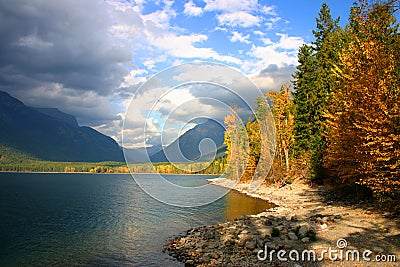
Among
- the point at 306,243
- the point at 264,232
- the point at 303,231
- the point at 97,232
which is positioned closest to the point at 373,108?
the point at 303,231

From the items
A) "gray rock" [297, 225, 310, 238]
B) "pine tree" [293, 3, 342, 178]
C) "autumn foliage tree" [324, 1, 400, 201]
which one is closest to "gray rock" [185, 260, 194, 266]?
"gray rock" [297, 225, 310, 238]

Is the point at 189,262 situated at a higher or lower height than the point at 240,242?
lower

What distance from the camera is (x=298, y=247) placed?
13477mm

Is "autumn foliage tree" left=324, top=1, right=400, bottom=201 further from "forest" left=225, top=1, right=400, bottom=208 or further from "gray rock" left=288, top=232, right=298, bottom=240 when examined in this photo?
"gray rock" left=288, top=232, right=298, bottom=240

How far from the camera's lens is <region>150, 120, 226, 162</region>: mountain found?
1136 centimetres

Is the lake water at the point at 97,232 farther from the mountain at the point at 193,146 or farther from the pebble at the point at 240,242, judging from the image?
the mountain at the point at 193,146

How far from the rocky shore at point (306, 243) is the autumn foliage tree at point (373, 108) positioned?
2.30 m

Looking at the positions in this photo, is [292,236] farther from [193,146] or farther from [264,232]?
[193,146]

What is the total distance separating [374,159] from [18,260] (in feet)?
71.7

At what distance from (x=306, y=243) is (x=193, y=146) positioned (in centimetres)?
726

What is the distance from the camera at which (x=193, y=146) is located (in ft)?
39.6

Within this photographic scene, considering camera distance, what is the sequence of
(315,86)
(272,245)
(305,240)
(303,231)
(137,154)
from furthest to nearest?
(315,86), (303,231), (272,245), (305,240), (137,154)

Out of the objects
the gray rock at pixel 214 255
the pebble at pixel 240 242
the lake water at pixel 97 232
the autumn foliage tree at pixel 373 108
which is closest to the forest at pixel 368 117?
the autumn foliage tree at pixel 373 108

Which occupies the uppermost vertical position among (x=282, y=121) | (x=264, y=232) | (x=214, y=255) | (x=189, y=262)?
(x=282, y=121)
